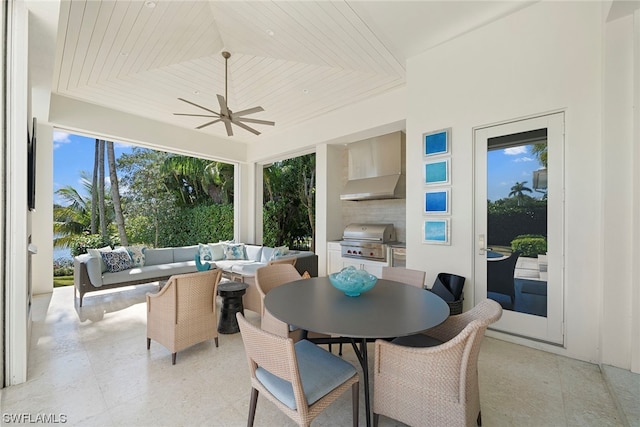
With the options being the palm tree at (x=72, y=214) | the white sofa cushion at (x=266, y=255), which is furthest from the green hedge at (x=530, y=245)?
the palm tree at (x=72, y=214)

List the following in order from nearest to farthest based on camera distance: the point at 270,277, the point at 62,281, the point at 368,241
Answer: the point at 270,277 → the point at 368,241 → the point at 62,281

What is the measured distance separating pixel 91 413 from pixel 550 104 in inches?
169

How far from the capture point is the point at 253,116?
5539mm

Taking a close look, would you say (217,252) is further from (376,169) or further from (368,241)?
(376,169)

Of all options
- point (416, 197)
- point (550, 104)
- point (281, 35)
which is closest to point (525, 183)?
point (550, 104)

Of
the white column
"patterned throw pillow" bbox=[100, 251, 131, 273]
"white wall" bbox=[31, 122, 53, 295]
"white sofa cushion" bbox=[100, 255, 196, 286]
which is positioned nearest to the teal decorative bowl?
the white column

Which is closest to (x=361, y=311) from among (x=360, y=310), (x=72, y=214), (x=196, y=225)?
(x=360, y=310)

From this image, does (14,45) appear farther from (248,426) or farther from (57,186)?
(57,186)

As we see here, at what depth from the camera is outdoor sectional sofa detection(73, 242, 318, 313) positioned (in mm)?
3859

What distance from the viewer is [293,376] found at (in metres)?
1.18

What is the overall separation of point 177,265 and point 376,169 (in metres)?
4.02

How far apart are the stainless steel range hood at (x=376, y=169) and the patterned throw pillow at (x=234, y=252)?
8.03ft

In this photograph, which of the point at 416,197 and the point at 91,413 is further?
the point at 416,197

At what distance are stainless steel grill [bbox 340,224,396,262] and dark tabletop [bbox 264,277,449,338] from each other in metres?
2.37
